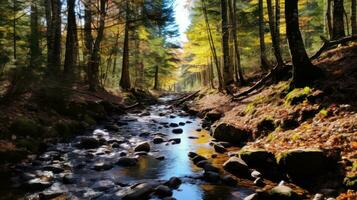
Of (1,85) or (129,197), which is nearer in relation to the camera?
(129,197)

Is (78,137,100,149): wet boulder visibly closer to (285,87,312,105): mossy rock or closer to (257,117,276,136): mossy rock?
(257,117,276,136): mossy rock

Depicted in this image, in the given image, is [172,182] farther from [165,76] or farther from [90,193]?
[165,76]

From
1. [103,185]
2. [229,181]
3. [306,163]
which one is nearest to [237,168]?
[229,181]

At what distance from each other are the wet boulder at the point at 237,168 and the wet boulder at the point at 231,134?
252 centimetres

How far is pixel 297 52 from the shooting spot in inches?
424

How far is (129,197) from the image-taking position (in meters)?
6.95

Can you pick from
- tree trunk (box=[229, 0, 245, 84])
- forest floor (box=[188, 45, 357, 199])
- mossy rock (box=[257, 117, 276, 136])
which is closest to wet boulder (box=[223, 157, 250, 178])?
forest floor (box=[188, 45, 357, 199])

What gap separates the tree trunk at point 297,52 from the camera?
1071 centimetres

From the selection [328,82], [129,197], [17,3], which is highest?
[17,3]

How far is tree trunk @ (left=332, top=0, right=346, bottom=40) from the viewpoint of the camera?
42.6 feet

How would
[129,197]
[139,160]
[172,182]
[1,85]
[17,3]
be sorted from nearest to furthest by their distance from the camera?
[129,197]
[172,182]
[1,85]
[139,160]
[17,3]

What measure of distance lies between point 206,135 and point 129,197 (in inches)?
277

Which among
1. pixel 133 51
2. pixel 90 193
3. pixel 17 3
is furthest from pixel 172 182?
pixel 133 51

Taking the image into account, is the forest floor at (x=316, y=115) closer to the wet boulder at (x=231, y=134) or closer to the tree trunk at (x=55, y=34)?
the wet boulder at (x=231, y=134)
